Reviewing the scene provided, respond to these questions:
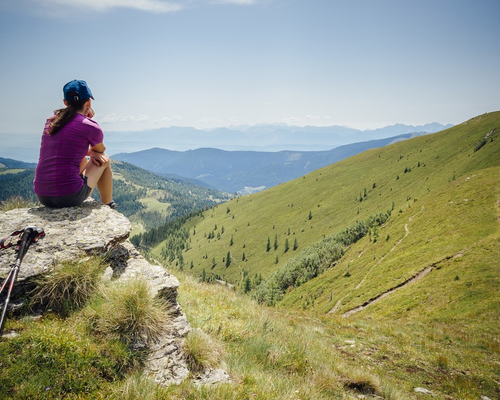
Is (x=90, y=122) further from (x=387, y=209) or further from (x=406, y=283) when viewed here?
(x=387, y=209)

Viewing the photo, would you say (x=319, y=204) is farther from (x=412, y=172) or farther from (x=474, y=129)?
(x=474, y=129)

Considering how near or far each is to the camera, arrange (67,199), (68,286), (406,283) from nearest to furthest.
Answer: (68,286) → (67,199) → (406,283)

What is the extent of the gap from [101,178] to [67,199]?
4.96 feet

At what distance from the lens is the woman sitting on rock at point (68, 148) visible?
6598 mm

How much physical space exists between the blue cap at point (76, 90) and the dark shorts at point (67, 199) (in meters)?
2.17

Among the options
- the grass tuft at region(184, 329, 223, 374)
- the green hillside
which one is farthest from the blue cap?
the green hillside

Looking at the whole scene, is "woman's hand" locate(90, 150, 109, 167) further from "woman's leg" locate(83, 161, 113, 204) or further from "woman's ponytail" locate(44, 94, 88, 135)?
"woman's ponytail" locate(44, 94, 88, 135)

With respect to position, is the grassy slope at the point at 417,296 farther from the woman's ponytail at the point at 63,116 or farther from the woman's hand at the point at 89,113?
the woman's hand at the point at 89,113

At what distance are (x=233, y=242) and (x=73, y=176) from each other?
16750cm

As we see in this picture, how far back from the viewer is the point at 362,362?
9305 millimetres

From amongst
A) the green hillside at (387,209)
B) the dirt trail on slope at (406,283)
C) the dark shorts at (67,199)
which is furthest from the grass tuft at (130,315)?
the dirt trail on slope at (406,283)

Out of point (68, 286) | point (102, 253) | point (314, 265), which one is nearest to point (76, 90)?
point (102, 253)

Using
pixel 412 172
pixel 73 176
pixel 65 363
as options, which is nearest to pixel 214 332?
pixel 65 363

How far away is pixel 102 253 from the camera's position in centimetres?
631
